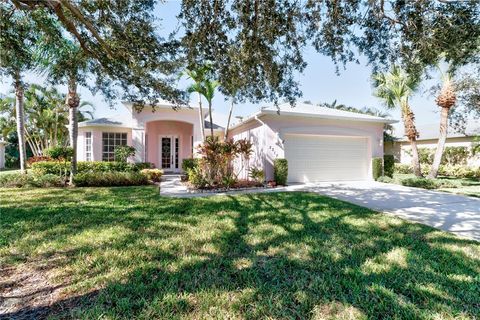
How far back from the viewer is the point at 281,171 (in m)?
11.8

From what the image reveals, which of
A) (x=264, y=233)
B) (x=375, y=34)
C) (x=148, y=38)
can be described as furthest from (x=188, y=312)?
(x=375, y=34)

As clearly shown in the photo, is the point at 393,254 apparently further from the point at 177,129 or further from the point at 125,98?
the point at 177,129

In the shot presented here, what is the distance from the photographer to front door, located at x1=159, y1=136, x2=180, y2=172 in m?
18.6

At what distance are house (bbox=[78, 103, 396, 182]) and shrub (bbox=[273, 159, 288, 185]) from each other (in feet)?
1.73

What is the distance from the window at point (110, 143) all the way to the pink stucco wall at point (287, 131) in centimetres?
914

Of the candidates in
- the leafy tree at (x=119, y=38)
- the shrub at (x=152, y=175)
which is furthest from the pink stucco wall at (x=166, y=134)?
the leafy tree at (x=119, y=38)

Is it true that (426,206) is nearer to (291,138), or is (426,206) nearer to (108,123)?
(291,138)

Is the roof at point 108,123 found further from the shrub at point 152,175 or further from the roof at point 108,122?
the shrub at point 152,175

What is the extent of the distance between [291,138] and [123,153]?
10.4 meters

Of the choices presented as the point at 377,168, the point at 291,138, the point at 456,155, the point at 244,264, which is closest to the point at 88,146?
the point at 291,138

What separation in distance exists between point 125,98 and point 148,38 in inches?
104

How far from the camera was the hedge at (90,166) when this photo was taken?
46.2 ft

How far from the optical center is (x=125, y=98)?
9070mm

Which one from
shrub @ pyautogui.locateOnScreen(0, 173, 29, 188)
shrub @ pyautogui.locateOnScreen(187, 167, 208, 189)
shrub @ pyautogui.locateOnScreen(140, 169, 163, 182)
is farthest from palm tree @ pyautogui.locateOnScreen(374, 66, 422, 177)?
shrub @ pyautogui.locateOnScreen(0, 173, 29, 188)
